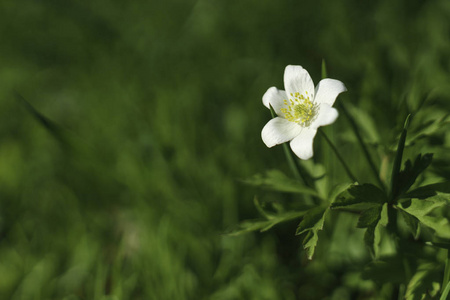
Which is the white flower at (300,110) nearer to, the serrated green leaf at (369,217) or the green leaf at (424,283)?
the serrated green leaf at (369,217)

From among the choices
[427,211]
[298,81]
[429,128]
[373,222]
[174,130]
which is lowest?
[174,130]

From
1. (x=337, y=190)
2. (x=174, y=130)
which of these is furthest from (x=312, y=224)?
(x=174, y=130)

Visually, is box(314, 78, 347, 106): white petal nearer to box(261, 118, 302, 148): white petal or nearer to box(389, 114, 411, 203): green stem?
box(261, 118, 302, 148): white petal

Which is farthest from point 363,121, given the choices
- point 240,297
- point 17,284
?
point 17,284

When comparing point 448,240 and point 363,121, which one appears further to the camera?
point 363,121

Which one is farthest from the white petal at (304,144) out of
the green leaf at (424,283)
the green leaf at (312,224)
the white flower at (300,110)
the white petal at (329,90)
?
the green leaf at (424,283)

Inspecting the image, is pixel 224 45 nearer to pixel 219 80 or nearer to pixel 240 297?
pixel 219 80

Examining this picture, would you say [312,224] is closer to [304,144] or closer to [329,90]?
[304,144]
